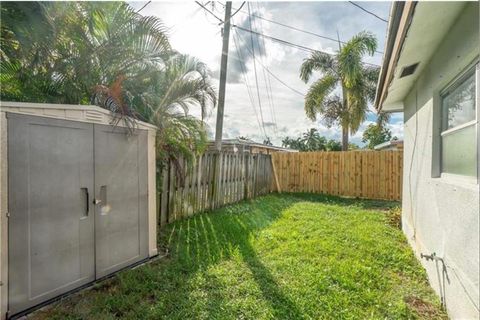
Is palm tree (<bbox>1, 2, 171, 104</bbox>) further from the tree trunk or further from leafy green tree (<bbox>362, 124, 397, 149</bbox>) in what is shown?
leafy green tree (<bbox>362, 124, 397, 149</bbox>)

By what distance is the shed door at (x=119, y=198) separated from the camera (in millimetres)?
3086

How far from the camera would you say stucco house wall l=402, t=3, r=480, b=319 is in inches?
76.5

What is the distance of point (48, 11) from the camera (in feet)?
12.4

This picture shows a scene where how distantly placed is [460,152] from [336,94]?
11204 millimetres

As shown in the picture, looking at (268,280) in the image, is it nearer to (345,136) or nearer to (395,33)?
(395,33)

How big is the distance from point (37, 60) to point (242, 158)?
5670mm

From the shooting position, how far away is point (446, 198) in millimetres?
2494

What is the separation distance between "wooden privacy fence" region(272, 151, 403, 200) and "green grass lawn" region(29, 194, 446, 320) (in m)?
4.49

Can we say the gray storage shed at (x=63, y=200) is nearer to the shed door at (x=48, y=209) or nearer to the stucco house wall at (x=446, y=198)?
the shed door at (x=48, y=209)

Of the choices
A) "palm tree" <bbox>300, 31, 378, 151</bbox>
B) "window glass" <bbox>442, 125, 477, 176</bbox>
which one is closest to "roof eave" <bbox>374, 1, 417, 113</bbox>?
"window glass" <bbox>442, 125, 477, 176</bbox>

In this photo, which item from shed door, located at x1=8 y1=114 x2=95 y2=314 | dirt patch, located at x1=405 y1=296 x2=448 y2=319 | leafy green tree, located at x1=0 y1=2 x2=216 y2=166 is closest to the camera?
shed door, located at x1=8 y1=114 x2=95 y2=314

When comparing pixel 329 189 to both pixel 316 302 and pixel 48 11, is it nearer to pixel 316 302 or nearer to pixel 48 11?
pixel 316 302

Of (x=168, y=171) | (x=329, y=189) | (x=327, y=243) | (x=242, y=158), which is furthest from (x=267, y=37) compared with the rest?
(x=327, y=243)

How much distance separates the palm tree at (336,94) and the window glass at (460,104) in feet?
29.5
